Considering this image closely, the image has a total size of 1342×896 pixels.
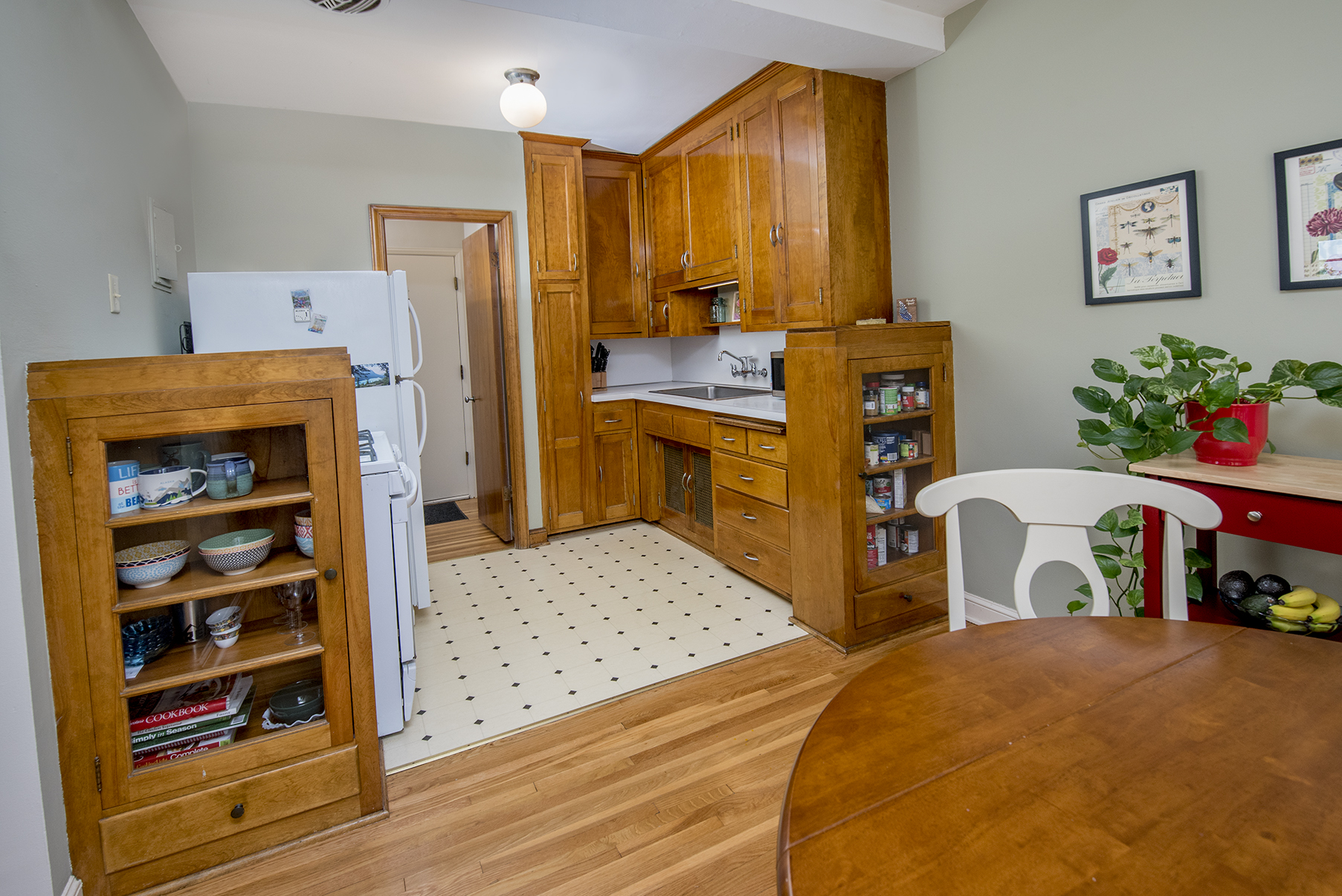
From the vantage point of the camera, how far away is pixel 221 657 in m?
1.76

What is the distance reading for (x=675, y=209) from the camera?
440cm

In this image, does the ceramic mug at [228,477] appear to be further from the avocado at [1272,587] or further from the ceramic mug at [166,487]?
the avocado at [1272,587]

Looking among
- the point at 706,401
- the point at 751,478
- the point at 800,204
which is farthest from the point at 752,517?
the point at 800,204

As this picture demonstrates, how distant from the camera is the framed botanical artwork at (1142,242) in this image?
6.86 feet

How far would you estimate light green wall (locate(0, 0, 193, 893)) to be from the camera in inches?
56.1

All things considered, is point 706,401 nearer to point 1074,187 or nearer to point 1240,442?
point 1074,187

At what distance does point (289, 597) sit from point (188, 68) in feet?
8.97

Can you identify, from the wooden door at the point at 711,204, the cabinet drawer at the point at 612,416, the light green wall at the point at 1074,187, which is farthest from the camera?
the cabinet drawer at the point at 612,416

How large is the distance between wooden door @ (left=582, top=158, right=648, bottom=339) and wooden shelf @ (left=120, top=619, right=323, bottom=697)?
124 inches

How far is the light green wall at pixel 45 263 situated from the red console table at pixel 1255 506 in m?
2.33

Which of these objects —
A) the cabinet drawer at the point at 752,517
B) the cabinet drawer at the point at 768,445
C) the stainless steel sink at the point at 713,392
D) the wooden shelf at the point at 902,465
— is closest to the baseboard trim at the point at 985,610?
the wooden shelf at the point at 902,465

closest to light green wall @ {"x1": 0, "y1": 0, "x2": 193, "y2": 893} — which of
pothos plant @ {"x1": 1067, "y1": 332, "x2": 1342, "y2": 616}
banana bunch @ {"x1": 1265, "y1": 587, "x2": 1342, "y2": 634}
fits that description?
pothos plant @ {"x1": 1067, "y1": 332, "x2": 1342, "y2": 616}

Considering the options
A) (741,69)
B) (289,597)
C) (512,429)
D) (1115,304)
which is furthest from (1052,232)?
(512,429)

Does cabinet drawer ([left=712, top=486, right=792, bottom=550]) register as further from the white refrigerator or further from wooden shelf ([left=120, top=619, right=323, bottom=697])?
wooden shelf ([left=120, top=619, right=323, bottom=697])
